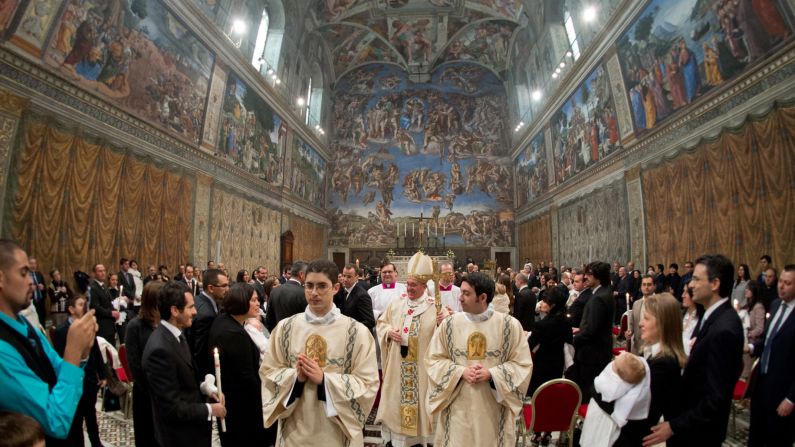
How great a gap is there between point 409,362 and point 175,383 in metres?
2.42

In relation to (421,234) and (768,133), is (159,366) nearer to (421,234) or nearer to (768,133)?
(768,133)

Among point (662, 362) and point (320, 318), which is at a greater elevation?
point (320, 318)

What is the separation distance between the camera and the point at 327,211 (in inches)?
1217

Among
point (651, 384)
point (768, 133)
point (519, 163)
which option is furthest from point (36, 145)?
point (519, 163)

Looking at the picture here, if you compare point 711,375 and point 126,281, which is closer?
point 711,375

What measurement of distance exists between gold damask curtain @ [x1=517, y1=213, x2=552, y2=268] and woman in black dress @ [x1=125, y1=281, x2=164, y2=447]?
2140cm

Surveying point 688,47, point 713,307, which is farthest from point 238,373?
point 688,47

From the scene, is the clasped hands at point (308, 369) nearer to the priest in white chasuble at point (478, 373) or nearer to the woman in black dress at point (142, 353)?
the priest in white chasuble at point (478, 373)

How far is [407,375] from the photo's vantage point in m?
4.61

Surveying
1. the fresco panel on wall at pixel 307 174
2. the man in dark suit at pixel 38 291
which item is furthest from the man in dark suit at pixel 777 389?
the fresco panel on wall at pixel 307 174

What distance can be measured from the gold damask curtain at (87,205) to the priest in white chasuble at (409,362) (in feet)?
25.3

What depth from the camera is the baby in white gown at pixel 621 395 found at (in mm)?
2592

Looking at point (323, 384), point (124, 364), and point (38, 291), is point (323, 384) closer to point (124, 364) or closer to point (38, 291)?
point (124, 364)

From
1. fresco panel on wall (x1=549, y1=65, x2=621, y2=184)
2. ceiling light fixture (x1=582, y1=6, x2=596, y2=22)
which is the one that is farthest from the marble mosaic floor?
ceiling light fixture (x1=582, y1=6, x2=596, y2=22)
